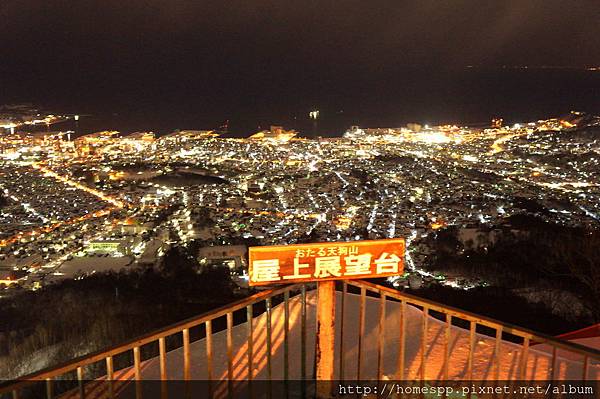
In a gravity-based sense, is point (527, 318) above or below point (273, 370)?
below

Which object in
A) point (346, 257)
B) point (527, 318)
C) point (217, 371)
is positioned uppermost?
point (346, 257)

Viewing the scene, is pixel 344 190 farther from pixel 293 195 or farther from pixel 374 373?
pixel 374 373

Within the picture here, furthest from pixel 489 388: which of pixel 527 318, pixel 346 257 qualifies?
pixel 527 318

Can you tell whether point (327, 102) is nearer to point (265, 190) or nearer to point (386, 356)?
point (265, 190)

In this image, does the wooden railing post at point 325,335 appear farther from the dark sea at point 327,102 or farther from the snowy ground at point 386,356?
the dark sea at point 327,102

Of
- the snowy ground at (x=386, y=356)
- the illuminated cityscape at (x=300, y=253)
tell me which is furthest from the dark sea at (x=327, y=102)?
the snowy ground at (x=386, y=356)

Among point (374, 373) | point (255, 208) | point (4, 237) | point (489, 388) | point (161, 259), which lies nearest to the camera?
point (489, 388)

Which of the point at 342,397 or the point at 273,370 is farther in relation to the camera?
the point at 273,370

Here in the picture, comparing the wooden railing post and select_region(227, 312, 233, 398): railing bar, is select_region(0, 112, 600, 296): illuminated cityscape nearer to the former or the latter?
the wooden railing post
